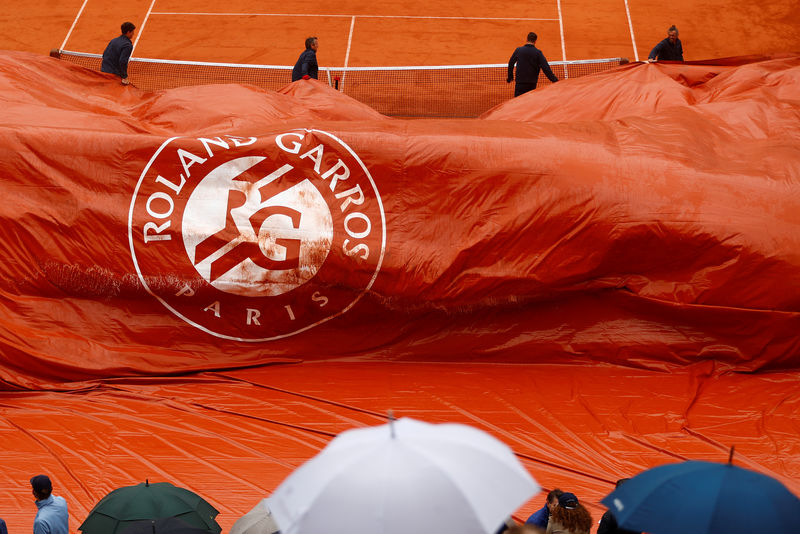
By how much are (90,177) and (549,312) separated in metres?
3.55

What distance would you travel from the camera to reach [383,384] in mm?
6836

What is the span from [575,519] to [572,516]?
0.07 ft

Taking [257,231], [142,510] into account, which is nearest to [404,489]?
[142,510]

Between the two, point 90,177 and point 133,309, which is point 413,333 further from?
point 90,177

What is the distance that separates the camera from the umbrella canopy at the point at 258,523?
420cm

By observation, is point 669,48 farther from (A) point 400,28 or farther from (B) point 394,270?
(B) point 394,270

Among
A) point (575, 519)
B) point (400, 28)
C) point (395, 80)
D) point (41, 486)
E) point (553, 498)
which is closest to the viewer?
point (575, 519)

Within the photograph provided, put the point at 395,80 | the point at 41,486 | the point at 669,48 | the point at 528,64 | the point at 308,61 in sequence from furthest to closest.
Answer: the point at 395,80
the point at 669,48
the point at 528,64
the point at 308,61
the point at 41,486

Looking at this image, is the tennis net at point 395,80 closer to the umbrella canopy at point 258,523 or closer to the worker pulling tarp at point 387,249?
the worker pulling tarp at point 387,249

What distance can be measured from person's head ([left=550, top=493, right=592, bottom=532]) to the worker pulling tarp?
2901 mm

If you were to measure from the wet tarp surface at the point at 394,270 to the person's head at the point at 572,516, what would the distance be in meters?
2.41

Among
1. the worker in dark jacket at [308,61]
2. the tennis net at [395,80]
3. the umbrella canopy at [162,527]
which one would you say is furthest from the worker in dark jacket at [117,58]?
the umbrella canopy at [162,527]

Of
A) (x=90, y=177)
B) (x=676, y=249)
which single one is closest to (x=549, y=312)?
(x=676, y=249)

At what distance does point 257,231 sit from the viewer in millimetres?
6910
